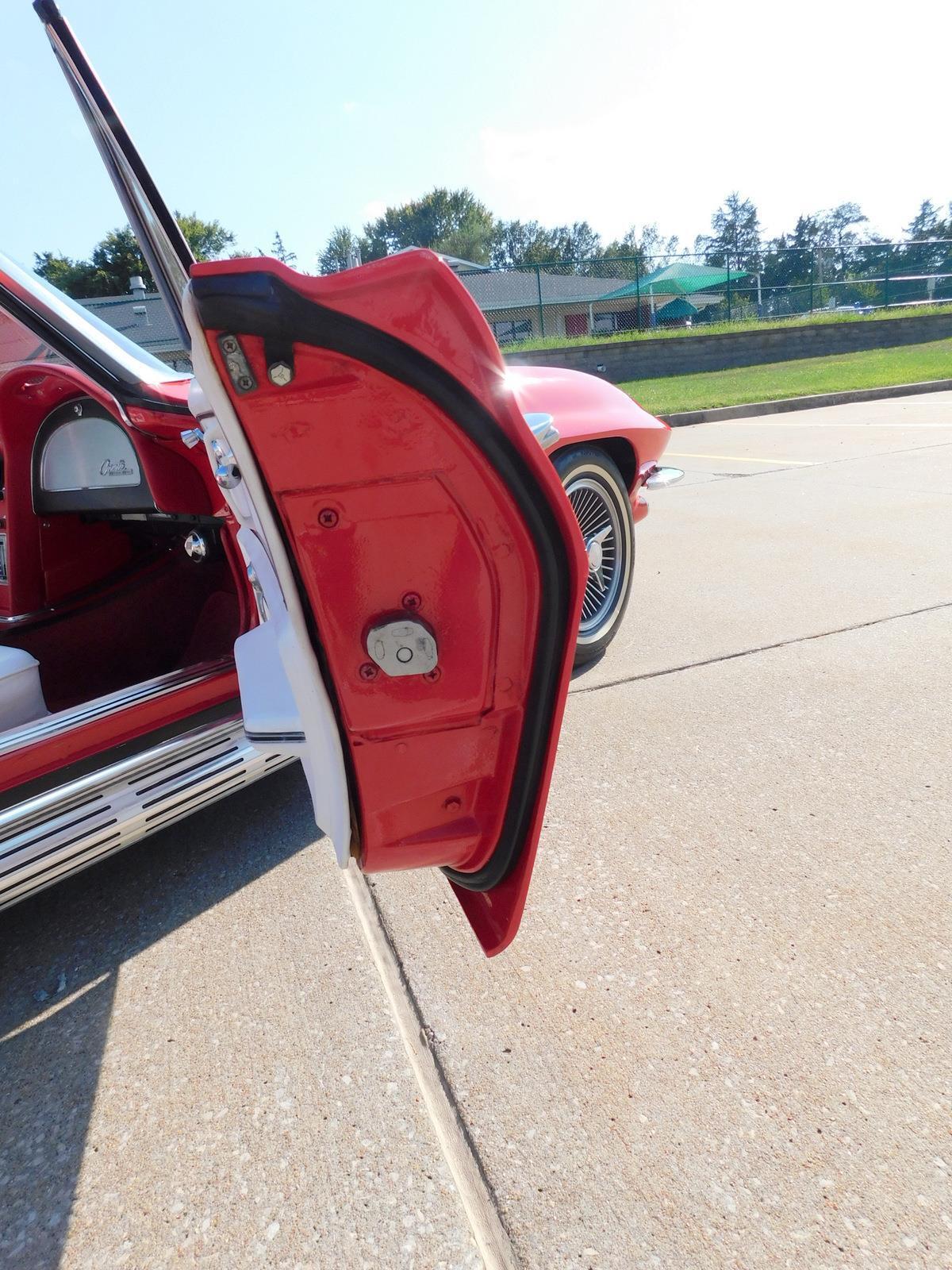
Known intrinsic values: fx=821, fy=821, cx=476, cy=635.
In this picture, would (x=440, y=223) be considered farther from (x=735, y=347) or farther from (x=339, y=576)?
(x=339, y=576)

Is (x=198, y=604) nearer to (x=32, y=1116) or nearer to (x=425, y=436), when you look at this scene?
(x=32, y=1116)

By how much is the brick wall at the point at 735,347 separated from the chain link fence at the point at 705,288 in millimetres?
1153

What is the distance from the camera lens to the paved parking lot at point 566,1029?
1400mm

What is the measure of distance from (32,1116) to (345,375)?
1.60 metres

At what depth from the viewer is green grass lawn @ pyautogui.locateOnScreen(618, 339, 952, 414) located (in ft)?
43.1

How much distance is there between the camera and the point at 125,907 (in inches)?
89.7

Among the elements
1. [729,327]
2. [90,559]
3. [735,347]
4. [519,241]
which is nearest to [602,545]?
[90,559]

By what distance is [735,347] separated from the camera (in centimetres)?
1966

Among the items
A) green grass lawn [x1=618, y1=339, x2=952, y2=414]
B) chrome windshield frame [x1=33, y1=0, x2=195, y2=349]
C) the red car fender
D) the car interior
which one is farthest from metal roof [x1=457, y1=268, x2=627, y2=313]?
chrome windshield frame [x1=33, y1=0, x2=195, y2=349]

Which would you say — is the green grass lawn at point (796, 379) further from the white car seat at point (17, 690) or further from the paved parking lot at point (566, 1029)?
the white car seat at point (17, 690)

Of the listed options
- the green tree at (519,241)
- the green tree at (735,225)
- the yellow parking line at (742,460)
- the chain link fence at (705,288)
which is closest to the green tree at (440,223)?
the green tree at (519,241)

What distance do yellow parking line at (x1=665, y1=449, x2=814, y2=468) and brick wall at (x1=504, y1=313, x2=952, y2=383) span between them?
10213 millimetres

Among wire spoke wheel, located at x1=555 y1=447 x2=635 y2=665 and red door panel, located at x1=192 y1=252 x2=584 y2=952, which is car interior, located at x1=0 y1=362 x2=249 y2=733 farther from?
wire spoke wheel, located at x1=555 y1=447 x2=635 y2=665

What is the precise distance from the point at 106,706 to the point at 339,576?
109cm
